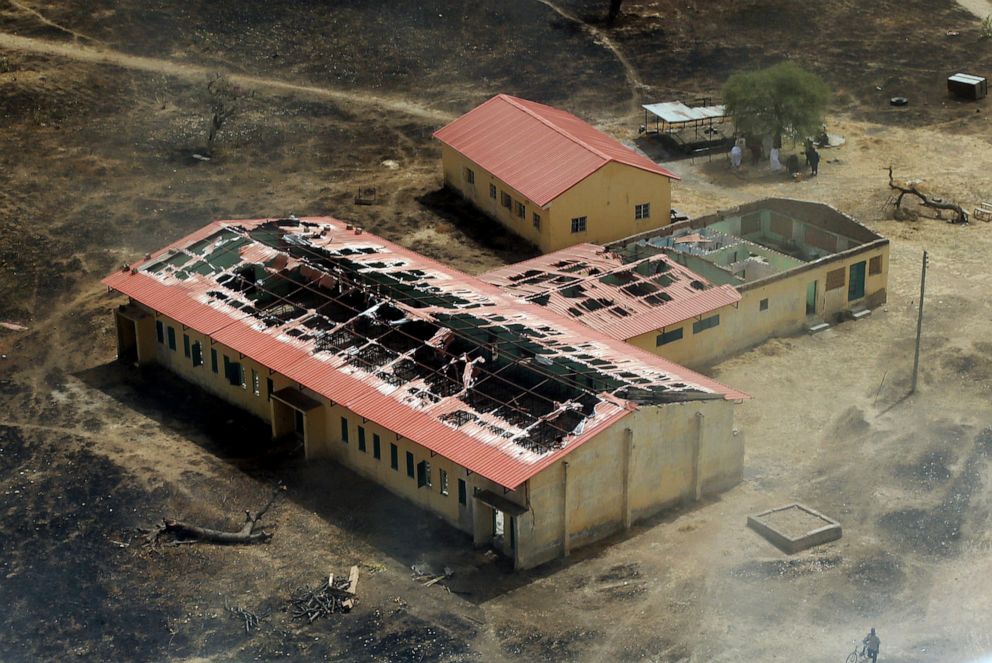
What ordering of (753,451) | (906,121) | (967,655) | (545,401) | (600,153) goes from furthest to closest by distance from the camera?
(906,121) → (600,153) → (753,451) → (545,401) → (967,655)

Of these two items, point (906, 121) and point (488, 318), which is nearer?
point (488, 318)

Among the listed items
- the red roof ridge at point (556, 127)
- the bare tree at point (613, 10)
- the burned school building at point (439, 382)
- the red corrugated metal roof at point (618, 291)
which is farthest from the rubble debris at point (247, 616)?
the bare tree at point (613, 10)

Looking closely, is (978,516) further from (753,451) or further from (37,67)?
(37,67)

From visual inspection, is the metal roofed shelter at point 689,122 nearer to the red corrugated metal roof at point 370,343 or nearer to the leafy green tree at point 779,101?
the leafy green tree at point 779,101

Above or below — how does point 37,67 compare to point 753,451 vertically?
above

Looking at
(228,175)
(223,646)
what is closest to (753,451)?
(223,646)

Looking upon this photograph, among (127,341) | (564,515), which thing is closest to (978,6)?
(127,341)

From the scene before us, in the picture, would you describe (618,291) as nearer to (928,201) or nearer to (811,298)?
(811,298)

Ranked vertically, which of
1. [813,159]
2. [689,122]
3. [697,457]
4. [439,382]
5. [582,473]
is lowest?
[697,457]
